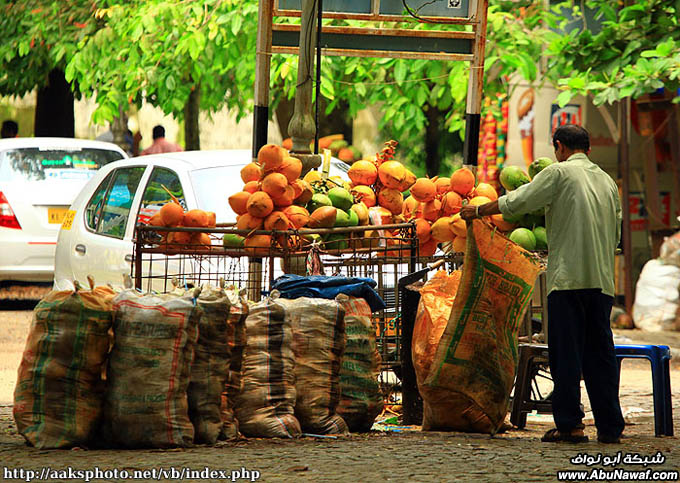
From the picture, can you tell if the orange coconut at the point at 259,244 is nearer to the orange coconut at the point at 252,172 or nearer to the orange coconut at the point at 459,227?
the orange coconut at the point at 252,172

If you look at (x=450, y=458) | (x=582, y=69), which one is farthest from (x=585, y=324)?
(x=582, y=69)

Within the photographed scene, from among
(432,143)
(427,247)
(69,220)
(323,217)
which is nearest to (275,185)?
(323,217)

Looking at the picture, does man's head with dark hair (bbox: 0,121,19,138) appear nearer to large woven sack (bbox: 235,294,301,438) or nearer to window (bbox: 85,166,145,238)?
window (bbox: 85,166,145,238)

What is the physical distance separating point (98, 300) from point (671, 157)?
1085 centimetres

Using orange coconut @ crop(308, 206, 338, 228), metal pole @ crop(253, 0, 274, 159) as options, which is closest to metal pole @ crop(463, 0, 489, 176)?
metal pole @ crop(253, 0, 274, 159)

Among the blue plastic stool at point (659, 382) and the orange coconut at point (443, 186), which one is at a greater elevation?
the orange coconut at point (443, 186)

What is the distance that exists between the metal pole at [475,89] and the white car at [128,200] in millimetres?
1796

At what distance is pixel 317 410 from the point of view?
21.3ft

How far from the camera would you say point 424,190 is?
7.77 meters

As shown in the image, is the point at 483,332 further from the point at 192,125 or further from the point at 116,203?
the point at 192,125

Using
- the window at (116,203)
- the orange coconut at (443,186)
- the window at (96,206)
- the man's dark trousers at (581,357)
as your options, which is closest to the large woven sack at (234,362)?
the man's dark trousers at (581,357)

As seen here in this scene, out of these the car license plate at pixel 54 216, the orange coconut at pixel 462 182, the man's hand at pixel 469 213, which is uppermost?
the orange coconut at pixel 462 182

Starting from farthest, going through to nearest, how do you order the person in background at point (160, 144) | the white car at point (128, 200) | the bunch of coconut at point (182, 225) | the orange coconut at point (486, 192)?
the person in background at point (160, 144) → the white car at point (128, 200) → the orange coconut at point (486, 192) → the bunch of coconut at point (182, 225)

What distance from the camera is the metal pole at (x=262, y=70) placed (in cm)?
830
